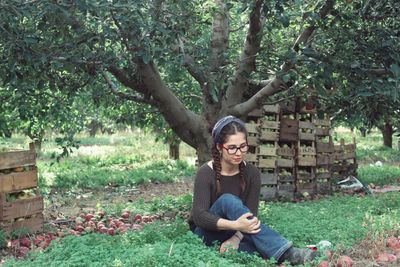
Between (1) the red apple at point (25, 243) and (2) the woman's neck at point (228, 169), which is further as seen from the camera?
(1) the red apple at point (25, 243)

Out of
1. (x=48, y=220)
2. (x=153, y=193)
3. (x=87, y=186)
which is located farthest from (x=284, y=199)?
(x=87, y=186)

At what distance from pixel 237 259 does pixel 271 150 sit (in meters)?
5.88

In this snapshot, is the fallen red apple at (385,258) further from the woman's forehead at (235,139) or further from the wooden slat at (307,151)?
the wooden slat at (307,151)

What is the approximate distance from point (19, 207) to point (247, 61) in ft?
10.8

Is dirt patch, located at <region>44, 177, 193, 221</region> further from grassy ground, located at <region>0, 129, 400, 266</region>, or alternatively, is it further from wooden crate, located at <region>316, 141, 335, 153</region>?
wooden crate, located at <region>316, 141, 335, 153</region>

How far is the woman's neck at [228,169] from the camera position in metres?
4.62

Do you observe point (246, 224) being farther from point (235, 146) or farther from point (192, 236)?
point (235, 146)

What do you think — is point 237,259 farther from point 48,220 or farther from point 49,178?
point 49,178

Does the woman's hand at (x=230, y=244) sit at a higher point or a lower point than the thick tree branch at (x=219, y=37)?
lower

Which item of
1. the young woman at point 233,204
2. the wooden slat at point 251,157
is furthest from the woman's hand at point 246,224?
the wooden slat at point 251,157

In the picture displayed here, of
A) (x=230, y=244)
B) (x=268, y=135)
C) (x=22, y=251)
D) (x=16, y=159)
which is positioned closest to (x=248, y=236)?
(x=230, y=244)

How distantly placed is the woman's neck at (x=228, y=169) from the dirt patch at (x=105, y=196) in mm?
4734

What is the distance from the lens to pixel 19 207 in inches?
251

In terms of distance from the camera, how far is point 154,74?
21.5 ft
